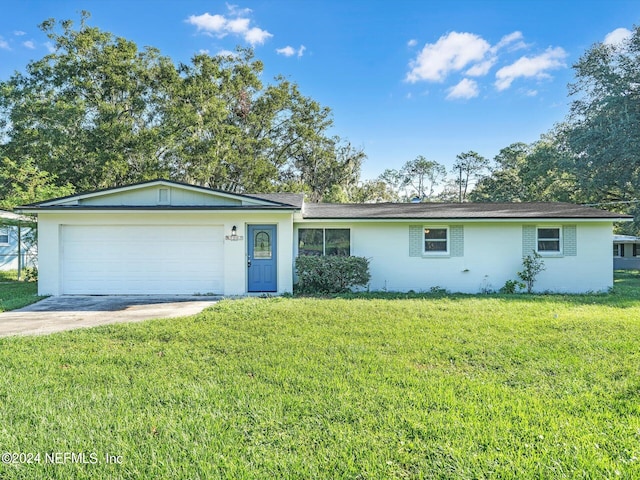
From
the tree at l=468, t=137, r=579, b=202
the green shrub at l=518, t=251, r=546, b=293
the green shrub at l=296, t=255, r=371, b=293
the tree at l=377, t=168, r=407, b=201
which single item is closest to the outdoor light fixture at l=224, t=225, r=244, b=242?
the green shrub at l=296, t=255, r=371, b=293

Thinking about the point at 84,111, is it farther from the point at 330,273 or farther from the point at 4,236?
the point at 330,273

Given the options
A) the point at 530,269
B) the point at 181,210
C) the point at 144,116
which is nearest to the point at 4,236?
the point at 144,116

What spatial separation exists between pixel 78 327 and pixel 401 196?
155 feet

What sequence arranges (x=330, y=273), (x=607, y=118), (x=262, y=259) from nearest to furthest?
(x=330, y=273) → (x=262, y=259) → (x=607, y=118)

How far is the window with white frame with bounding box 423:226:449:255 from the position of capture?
40.3 feet

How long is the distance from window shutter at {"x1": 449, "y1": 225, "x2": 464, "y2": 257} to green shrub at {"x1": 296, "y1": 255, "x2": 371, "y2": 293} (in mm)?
3148

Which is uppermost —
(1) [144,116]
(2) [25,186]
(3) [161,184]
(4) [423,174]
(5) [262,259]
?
(4) [423,174]

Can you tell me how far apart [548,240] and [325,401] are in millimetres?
11595

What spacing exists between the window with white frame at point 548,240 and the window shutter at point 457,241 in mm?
2630

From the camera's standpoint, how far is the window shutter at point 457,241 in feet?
40.0

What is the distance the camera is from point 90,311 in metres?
8.59

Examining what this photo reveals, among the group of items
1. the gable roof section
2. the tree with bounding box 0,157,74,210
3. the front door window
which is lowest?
the front door window

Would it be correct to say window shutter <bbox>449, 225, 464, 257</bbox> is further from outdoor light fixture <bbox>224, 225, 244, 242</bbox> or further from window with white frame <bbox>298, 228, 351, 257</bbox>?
outdoor light fixture <bbox>224, 225, 244, 242</bbox>

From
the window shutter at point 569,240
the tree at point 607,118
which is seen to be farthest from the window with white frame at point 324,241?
the tree at point 607,118
